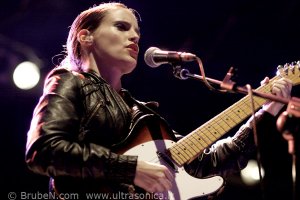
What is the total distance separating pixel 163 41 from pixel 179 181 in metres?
3.42

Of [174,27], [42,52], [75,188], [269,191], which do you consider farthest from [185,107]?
[75,188]

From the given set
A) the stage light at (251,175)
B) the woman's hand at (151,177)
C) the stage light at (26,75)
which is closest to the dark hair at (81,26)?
→ the woman's hand at (151,177)

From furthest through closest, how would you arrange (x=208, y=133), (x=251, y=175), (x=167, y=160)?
(x=251, y=175)
(x=208, y=133)
(x=167, y=160)

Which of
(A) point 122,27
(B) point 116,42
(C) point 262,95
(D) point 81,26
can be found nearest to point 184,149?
(C) point 262,95

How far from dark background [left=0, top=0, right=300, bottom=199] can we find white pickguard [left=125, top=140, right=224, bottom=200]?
308 cm

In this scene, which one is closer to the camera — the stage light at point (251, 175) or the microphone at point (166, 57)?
the microphone at point (166, 57)

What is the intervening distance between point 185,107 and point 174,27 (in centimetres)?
128

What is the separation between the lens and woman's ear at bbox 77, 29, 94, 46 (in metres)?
3.52

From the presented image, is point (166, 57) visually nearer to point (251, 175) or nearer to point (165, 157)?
point (165, 157)

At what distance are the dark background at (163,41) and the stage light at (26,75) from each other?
79 millimetres

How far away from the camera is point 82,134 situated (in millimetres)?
2770

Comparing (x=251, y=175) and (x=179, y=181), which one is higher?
(x=179, y=181)

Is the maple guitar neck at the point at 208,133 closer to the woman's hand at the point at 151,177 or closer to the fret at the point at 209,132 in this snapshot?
the fret at the point at 209,132

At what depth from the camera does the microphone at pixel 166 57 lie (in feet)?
9.09
